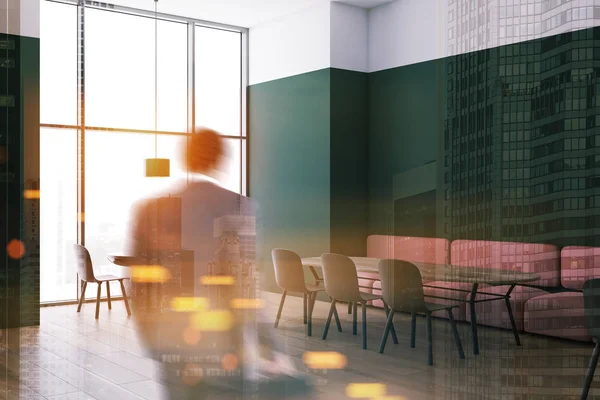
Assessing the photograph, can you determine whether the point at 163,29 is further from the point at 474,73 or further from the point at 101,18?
the point at 474,73

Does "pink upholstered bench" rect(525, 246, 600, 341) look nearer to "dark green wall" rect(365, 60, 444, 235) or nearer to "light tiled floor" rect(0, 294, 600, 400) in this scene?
"light tiled floor" rect(0, 294, 600, 400)

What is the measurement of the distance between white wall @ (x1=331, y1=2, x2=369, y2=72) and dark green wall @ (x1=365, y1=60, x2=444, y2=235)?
25cm

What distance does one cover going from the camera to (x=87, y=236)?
225 inches

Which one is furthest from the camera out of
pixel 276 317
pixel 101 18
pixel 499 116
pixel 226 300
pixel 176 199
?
pixel 101 18

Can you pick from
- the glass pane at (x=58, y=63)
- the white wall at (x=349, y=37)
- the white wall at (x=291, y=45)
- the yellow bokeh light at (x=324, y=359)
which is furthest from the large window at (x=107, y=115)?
the yellow bokeh light at (x=324, y=359)

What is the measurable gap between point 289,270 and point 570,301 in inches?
139

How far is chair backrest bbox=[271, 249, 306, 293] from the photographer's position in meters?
4.30

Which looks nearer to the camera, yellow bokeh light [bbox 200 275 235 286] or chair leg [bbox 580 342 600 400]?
A: chair leg [bbox 580 342 600 400]

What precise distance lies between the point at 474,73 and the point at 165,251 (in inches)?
55.5

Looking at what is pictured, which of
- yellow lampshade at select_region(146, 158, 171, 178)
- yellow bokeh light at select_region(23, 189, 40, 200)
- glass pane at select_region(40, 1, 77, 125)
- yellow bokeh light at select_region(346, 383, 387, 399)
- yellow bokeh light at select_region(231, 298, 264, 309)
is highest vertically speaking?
glass pane at select_region(40, 1, 77, 125)

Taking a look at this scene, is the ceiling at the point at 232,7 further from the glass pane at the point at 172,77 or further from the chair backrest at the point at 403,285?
the chair backrest at the point at 403,285

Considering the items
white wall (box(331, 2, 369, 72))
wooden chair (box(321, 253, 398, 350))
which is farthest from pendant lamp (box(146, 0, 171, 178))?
wooden chair (box(321, 253, 398, 350))

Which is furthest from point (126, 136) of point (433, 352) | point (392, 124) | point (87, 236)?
point (433, 352)

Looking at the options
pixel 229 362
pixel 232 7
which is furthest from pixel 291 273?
pixel 232 7
